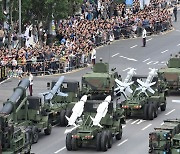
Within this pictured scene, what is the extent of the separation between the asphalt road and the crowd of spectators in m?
1.01

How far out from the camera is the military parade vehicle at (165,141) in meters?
44.8

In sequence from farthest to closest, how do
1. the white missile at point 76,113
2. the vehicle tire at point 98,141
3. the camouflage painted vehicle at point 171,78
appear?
the camouflage painted vehicle at point 171,78
the white missile at point 76,113
the vehicle tire at point 98,141

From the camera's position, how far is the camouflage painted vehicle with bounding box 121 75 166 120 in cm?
5572

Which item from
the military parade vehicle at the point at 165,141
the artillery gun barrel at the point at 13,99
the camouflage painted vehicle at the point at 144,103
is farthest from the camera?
the camouflage painted vehicle at the point at 144,103

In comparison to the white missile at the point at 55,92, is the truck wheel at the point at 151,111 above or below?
below

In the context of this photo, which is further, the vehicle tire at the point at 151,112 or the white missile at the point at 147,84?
the white missile at the point at 147,84

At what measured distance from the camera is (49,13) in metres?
77.1

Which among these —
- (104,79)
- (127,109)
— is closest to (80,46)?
(104,79)

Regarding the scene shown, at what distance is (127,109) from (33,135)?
8.03 m

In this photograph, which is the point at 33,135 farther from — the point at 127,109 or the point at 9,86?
the point at 9,86

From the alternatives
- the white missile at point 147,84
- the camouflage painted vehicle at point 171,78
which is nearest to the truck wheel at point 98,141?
the white missile at point 147,84

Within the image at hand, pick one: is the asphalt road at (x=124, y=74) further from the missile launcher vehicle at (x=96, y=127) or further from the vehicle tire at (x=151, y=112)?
the missile launcher vehicle at (x=96, y=127)

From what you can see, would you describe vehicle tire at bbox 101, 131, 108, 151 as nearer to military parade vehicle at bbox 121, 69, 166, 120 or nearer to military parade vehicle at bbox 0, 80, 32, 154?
military parade vehicle at bbox 0, 80, 32, 154

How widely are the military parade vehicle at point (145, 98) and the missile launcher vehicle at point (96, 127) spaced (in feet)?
14.0
